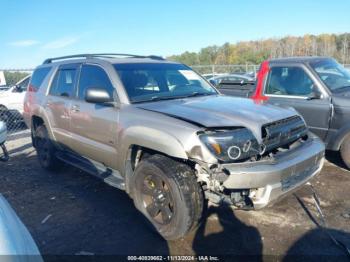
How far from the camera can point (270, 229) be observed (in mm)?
3535

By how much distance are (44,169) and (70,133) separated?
1.60 m

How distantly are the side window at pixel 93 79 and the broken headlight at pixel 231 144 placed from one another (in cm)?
160

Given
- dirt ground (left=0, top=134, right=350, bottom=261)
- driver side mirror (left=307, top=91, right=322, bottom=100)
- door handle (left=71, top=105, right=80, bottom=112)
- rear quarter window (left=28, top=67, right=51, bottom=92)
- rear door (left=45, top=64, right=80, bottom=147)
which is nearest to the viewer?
dirt ground (left=0, top=134, right=350, bottom=261)

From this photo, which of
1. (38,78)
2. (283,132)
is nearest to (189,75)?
(283,132)

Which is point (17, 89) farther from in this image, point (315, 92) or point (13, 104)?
point (315, 92)

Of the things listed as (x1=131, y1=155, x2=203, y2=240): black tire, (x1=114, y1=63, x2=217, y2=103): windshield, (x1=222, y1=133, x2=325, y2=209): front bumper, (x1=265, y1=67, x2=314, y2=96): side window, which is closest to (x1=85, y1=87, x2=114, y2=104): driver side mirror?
(x1=114, y1=63, x2=217, y2=103): windshield

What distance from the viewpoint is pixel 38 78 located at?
19.2ft

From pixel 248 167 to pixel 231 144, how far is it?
257 mm

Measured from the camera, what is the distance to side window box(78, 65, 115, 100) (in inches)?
163

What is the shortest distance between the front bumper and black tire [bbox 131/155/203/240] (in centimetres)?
40

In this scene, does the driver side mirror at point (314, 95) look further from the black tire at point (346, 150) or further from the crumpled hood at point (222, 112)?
the crumpled hood at point (222, 112)

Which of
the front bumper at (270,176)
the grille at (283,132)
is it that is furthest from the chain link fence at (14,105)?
the front bumper at (270,176)

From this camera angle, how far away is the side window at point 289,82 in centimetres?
551

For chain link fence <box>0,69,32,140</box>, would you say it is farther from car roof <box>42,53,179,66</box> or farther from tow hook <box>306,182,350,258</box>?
tow hook <box>306,182,350,258</box>
